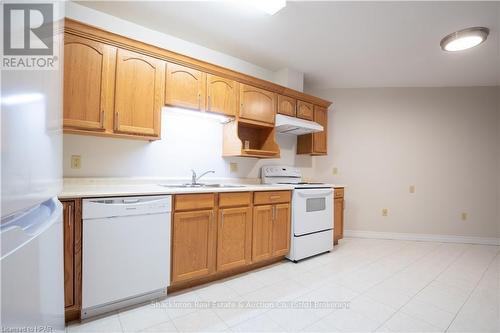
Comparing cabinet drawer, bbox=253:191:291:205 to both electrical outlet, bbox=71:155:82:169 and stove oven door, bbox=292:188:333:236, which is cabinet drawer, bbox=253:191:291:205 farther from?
electrical outlet, bbox=71:155:82:169

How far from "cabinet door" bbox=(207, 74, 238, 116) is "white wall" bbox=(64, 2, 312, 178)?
1.03ft

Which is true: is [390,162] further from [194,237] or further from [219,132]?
[194,237]

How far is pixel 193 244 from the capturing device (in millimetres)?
1916

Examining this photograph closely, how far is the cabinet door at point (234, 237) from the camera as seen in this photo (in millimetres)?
2074

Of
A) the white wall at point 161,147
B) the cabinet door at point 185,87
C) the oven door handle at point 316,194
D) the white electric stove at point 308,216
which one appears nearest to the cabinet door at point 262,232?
the white electric stove at point 308,216

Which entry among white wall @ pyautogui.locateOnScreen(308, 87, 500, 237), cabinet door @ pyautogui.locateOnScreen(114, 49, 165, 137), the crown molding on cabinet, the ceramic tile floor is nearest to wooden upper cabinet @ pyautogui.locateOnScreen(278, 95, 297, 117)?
the crown molding on cabinet

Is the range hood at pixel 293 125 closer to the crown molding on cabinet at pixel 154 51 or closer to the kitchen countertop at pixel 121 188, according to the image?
Answer: the crown molding on cabinet at pixel 154 51

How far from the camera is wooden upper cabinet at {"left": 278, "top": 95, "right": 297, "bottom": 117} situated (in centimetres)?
294

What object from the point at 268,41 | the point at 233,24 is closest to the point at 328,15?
the point at 268,41

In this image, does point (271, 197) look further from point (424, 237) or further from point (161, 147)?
point (424, 237)

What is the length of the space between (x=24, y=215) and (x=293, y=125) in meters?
2.67

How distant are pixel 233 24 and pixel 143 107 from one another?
1.15 meters

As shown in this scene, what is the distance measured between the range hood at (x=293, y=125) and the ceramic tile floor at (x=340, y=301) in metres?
1.57

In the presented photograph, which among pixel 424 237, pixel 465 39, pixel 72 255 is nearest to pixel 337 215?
pixel 424 237
